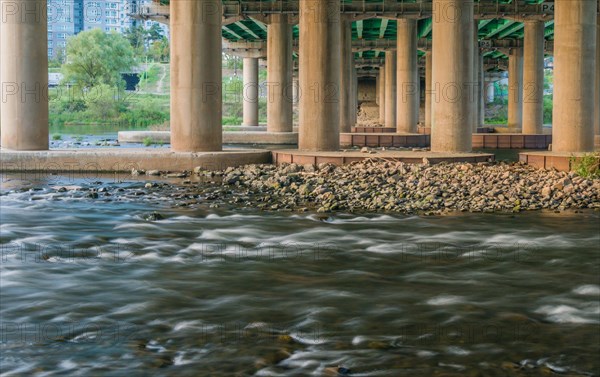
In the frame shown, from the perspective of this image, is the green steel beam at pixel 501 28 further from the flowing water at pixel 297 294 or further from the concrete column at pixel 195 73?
the flowing water at pixel 297 294

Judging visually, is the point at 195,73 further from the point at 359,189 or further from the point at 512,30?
the point at 512,30

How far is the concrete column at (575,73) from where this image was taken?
28.8 meters

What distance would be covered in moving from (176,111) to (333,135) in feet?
20.9

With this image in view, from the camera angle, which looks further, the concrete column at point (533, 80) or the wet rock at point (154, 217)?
the concrete column at point (533, 80)

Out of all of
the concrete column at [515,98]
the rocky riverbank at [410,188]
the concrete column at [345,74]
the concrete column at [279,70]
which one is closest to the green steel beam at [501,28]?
the concrete column at [515,98]

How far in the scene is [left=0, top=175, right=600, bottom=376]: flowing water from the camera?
28.5 ft

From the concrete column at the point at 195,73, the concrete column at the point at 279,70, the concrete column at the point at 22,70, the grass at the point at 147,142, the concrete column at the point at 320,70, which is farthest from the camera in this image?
the concrete column at the point at 279,70

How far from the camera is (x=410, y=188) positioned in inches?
853

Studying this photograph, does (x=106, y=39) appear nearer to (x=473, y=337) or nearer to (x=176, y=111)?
(x=176, y=111)

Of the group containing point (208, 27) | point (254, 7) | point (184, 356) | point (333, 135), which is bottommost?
point (184, 356)

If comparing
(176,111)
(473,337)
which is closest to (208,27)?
(176,111)

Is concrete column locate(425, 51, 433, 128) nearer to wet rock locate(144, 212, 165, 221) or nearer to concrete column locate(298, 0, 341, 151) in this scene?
concrete column locate(298, 0, 341, 151)

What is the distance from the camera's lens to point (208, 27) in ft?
88.0

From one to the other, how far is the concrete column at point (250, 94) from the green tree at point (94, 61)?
4274 centimetres
